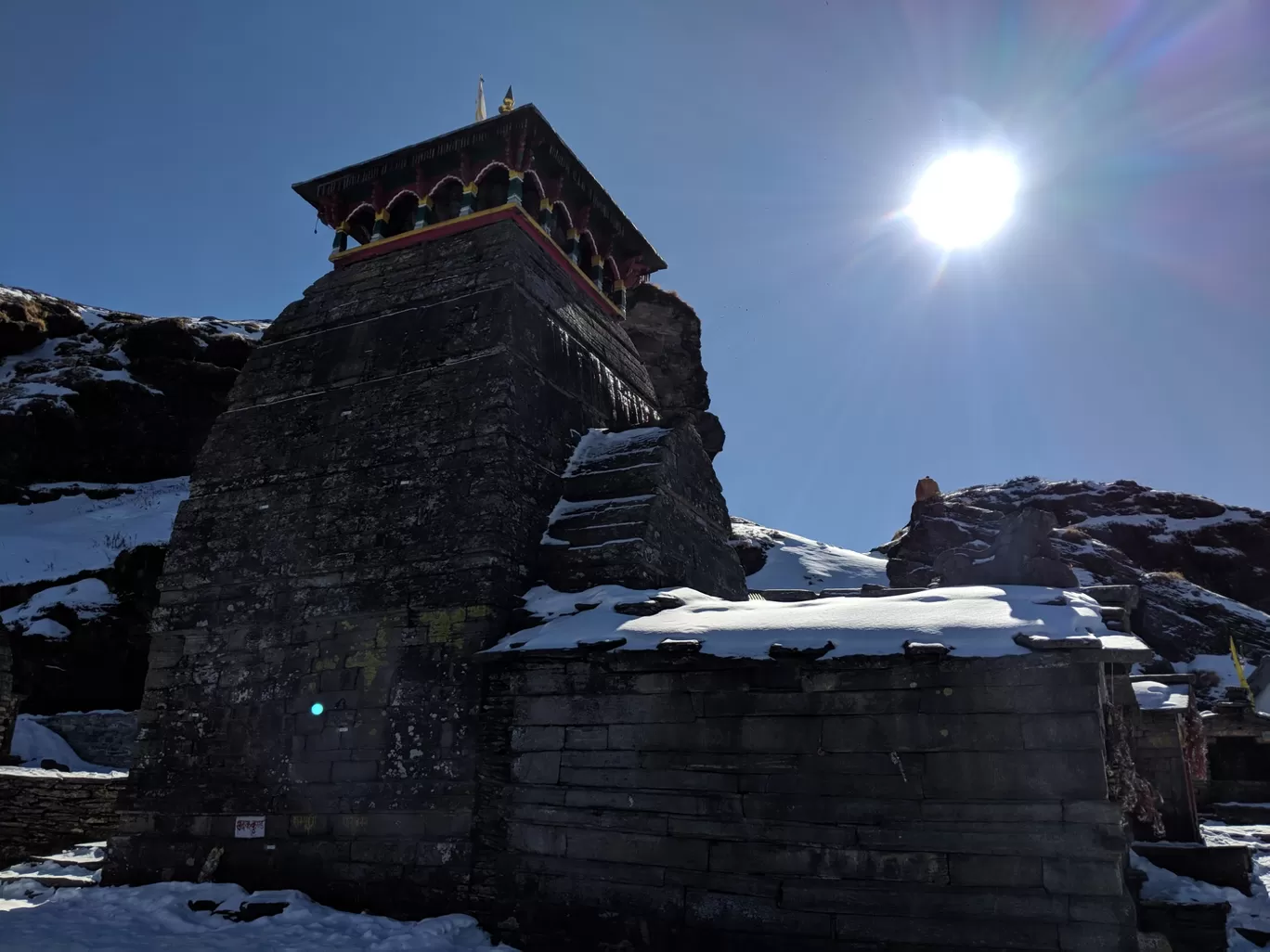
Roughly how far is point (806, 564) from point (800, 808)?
4372 cm

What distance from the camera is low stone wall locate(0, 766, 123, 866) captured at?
13539 millimetres

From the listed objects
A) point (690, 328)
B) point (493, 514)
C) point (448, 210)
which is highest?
point (690, 328)

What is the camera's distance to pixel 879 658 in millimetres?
6797

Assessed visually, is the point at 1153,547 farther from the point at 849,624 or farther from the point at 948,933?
the point at 948,933

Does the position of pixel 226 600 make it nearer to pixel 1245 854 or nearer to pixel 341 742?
pixel 341 742

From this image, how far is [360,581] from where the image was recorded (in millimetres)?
9797

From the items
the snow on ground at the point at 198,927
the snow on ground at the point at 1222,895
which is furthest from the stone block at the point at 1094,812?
the snow on ground at the point at 198,927

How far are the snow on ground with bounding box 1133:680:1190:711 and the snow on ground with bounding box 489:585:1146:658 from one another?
364cm

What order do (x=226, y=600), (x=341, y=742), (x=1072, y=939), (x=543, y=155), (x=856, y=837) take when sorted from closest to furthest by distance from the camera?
(x=1072, y=939), (x=856, y=837), (x=341, y=742), (x=226, y=600), (x=543, y=155)

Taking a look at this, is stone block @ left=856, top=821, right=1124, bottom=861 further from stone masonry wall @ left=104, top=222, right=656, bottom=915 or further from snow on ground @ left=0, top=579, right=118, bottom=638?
snow on ground @ left=0, top=579, right=118, bottom=638

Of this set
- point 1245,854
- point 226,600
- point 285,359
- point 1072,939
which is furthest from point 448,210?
point 1245,854

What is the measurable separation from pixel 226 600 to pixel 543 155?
8.47 metres

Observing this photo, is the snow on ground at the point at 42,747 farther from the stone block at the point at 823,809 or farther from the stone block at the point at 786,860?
the stone block at the point at 823,809

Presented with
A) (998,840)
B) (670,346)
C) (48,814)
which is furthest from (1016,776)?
(670,346)
